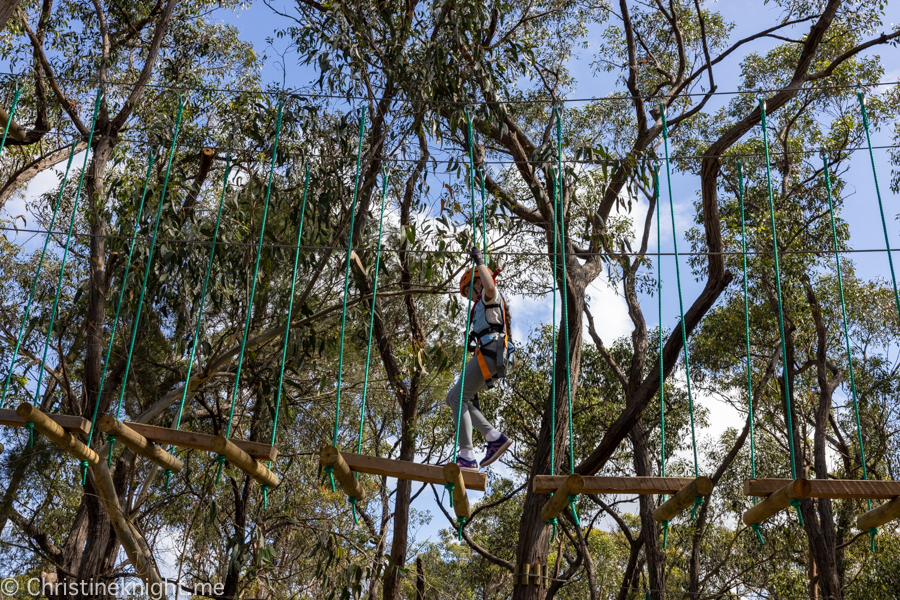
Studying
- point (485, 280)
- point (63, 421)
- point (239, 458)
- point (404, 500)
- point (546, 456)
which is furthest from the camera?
point (404, 500)

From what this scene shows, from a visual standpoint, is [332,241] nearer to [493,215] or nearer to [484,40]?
[493,215]

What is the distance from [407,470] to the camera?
110 inches

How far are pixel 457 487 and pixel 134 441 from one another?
119 centimetres

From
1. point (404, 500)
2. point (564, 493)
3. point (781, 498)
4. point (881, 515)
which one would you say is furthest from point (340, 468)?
point (404, 500)

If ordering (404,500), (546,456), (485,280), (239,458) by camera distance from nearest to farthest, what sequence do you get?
(239,458)
(485,280)
(546,456)
(404,500)

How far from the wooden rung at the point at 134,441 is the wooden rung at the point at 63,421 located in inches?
6.3

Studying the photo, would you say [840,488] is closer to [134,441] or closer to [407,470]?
[407,470]

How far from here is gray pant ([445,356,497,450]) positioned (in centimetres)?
338

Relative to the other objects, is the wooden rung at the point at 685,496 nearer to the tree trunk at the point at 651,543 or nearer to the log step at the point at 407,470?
the log step at the point at 407,470

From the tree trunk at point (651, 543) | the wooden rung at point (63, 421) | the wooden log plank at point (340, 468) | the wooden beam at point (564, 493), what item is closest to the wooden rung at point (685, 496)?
the wooden beam at point (564, 493)

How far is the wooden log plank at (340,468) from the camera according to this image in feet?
8.89

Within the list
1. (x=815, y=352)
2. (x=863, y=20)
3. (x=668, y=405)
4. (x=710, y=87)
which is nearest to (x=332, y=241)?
(x=710, y=87)

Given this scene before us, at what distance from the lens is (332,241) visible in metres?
5.39

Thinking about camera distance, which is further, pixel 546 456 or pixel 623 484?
pixel 546 456
